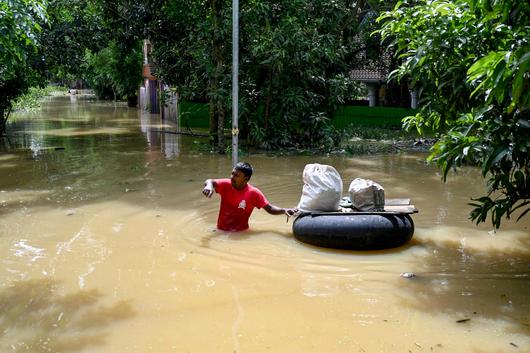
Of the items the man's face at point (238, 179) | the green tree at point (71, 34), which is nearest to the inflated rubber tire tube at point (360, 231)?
the man's face at point (238, 179)

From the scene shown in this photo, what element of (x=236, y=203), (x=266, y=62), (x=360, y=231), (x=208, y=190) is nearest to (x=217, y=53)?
(x=266, y=62)

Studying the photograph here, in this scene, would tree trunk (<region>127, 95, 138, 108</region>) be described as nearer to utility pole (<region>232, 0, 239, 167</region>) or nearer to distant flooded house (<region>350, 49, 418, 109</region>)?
distant flooded house (<region>350, 49, 418, 109</region>)

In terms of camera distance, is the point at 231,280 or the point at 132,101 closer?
the point at 231,280

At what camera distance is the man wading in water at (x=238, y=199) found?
6.89 metres

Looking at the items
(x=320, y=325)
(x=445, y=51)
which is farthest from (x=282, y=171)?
(x=320, y=325)

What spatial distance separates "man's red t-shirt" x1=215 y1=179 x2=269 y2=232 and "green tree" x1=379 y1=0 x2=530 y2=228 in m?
2.08

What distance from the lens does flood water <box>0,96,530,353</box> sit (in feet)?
14.5

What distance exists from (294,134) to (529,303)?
11.2 metres

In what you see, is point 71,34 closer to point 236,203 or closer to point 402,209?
point 236,203

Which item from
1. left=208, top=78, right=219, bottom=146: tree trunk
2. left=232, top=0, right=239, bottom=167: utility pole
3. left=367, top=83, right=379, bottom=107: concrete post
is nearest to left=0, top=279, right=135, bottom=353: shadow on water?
left=232, top=0, right=239, bottom=167: utility pole

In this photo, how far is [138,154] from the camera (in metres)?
15.2

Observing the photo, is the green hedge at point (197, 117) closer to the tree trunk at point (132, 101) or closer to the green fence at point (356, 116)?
the green fence at point (356, 116)

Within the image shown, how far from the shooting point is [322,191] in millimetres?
6996

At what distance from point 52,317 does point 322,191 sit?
140 inches
